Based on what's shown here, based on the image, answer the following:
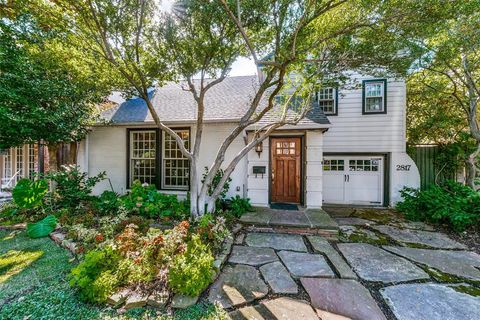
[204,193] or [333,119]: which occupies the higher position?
[333,119]

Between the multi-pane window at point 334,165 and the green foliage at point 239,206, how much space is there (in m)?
3.84

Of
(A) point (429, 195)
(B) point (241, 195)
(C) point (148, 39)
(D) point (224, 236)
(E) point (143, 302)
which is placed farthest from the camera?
(B) point (241, 195)

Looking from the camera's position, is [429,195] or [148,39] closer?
[148,39]

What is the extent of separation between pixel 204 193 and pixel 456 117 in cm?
894

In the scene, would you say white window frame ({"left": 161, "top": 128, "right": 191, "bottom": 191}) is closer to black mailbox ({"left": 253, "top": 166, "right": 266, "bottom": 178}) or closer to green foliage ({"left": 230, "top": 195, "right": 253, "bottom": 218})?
green foliage ({"left": 230, "top": 195, "right": 253, "bottom": 218})

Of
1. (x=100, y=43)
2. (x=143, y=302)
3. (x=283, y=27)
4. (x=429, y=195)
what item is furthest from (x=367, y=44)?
(x=143, y=302)

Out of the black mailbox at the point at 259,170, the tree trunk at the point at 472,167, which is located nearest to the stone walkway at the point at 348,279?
the black mailbox at the point at 259,170

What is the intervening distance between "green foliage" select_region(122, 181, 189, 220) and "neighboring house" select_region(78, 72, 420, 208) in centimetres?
114

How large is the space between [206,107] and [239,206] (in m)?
3.60

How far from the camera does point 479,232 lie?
14.8 feet

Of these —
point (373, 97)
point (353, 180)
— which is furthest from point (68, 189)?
point (373, 97)

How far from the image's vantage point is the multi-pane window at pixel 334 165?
765cm

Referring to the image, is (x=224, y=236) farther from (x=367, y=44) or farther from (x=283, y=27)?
(x=367, y=44)

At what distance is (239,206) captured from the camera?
5.41 m
